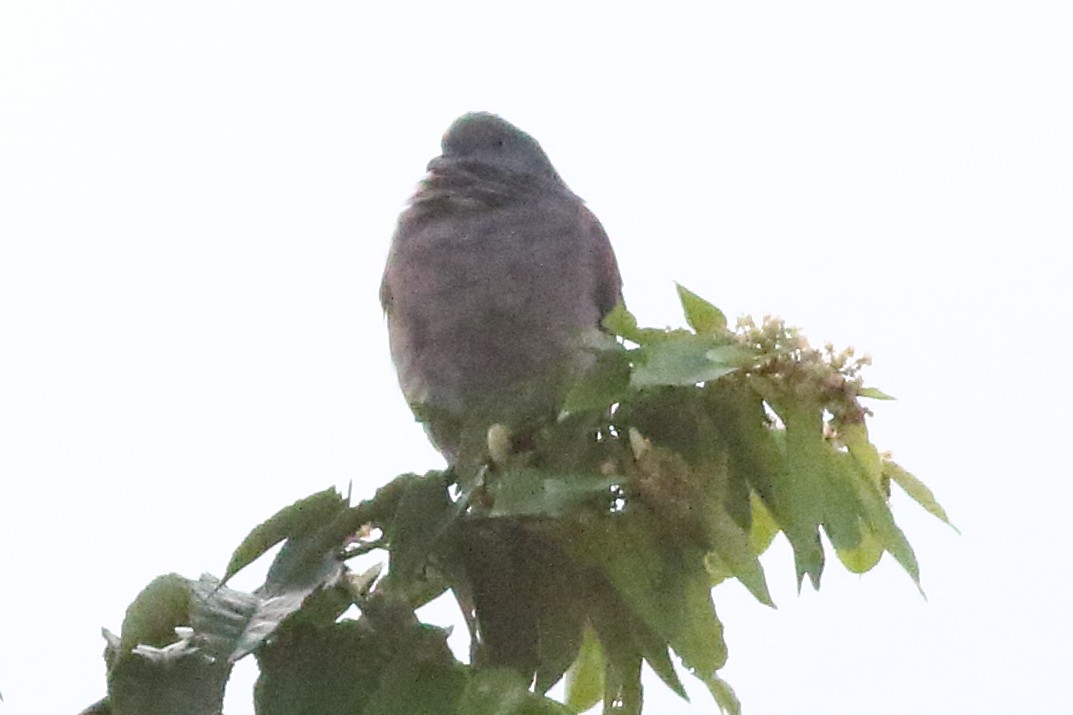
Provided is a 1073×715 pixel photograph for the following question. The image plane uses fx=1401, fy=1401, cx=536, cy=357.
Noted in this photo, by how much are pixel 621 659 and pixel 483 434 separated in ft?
0.77

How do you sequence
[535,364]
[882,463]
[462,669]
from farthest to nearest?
1. [535,364]
2. [882,463]
3. [462,669]

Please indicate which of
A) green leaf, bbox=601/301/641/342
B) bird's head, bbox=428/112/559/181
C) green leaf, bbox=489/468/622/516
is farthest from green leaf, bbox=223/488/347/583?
bird's head, bbox=428/112/559/181

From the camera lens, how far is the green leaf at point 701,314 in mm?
921

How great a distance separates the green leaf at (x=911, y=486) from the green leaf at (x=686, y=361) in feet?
0.59

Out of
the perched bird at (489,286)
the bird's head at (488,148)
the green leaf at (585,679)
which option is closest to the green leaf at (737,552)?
the green leaf at (585,679)

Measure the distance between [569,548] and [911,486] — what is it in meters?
0.26

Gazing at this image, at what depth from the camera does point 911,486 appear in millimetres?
1003

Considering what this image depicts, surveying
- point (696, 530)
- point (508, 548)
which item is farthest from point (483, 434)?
point (696, 530)

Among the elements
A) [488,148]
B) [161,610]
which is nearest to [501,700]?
[161,610]

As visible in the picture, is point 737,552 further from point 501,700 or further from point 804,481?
point 501,700

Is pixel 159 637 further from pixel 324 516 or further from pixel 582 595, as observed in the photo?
pixel 582 595

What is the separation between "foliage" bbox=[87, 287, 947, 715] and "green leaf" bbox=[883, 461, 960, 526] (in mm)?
30

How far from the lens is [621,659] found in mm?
946

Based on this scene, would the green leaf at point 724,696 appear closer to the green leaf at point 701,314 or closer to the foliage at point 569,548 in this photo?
the foliage at point 569,548
